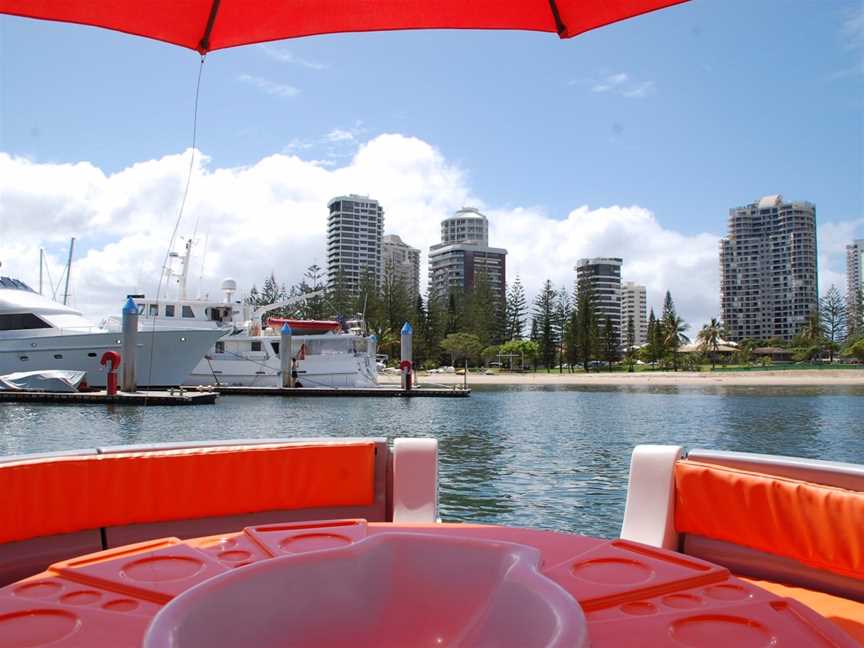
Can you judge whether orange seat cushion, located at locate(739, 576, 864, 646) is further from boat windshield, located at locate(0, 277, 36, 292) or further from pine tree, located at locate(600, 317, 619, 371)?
pine tree, located at locate(600, 317, 619, 371)

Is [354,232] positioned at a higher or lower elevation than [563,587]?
higher

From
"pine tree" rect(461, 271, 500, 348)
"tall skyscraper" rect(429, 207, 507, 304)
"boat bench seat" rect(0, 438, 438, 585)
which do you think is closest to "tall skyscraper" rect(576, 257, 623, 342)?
"tall skyscraper" rect(429, 207, 507, 304)

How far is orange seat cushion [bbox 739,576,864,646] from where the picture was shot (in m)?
1.95

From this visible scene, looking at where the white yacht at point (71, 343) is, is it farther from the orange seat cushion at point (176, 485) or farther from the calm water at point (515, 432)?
the orange seat cushion at point (176, 485)

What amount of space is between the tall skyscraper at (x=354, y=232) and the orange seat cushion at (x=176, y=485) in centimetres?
9154

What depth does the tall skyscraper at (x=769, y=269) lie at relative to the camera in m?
94.8

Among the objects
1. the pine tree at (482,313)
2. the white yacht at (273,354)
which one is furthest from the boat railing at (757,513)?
the pine tree at (482,313)

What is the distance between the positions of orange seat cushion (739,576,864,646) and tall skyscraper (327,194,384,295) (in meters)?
92.6

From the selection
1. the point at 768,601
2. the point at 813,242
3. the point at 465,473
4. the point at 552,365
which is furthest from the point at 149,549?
the point at 813,242

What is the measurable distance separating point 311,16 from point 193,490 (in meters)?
2.00

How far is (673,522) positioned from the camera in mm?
2701

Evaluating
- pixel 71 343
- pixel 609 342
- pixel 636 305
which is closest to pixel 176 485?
pixel 71 343

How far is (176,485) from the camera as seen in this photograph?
284 cm

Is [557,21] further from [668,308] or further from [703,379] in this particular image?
[668,308]
